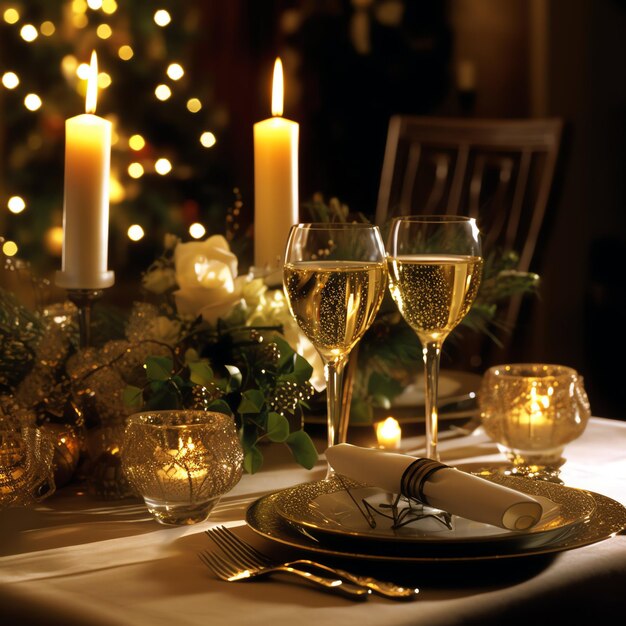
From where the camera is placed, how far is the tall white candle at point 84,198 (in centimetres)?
116

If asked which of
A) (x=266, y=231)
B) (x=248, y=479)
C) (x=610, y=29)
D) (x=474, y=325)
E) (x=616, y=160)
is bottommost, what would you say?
(x=248, y=479)

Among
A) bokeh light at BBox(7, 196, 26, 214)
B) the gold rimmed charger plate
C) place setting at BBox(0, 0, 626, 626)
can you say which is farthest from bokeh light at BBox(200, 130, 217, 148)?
the gold rimmed charger plate

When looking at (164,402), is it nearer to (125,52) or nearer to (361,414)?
(361,414)

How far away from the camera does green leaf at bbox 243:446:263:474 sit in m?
1.05

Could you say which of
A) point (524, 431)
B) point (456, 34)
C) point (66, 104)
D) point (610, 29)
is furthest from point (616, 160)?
point (524, 431)

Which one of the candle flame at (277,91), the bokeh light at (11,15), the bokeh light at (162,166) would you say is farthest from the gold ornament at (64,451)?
the bokeh light at (11,15)

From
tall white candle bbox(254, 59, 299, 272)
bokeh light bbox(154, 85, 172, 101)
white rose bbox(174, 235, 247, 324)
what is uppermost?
bokeh light bbox(154, 85, 172, 101)

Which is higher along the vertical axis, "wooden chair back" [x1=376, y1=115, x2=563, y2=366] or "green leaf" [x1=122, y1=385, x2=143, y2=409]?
"wooden chair back" [x1=376, y1=115, x2=563, y2=366]

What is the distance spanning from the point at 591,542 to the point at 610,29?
3323 mm

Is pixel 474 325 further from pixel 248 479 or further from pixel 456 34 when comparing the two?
pixel 456 34

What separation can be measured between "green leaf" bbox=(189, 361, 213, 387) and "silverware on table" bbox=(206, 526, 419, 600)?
18 cm

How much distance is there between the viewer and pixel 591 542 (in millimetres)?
802

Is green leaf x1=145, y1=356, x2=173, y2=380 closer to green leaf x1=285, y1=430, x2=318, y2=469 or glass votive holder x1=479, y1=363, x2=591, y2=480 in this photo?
green leaf x1=285, y1=430, x2=318, y2=469

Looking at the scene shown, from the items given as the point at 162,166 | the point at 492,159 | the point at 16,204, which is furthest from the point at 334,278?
the point at 162,166
